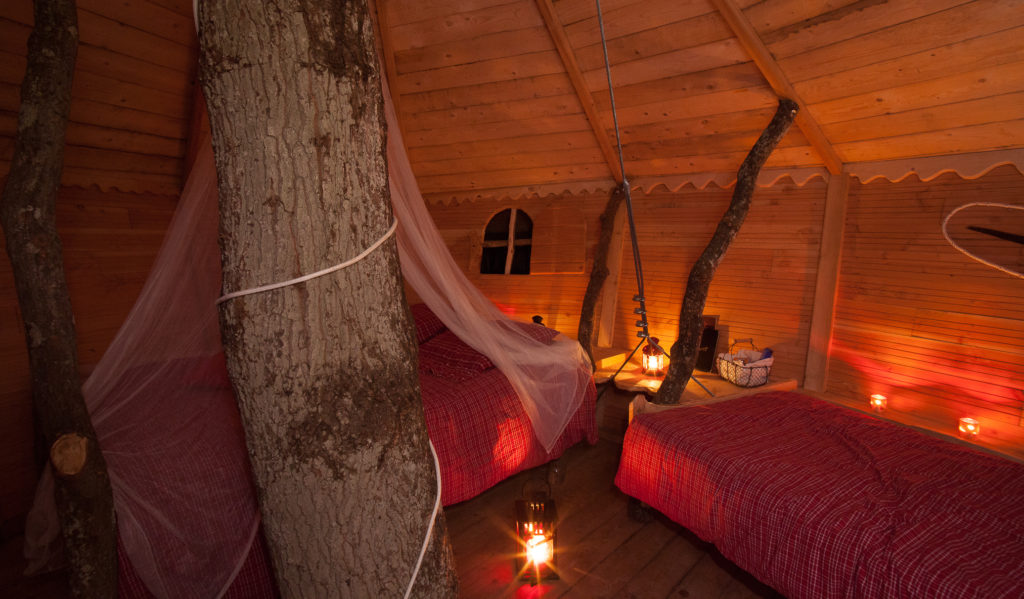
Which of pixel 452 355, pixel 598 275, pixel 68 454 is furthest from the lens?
pixel 598 275

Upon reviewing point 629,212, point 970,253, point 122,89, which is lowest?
point 970,253

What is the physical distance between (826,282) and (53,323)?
152 inches

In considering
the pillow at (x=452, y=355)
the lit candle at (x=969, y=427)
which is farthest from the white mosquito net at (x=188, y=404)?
the lit candle at (x=969, y=427)

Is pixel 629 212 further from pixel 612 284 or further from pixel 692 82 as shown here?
pixel 612 284

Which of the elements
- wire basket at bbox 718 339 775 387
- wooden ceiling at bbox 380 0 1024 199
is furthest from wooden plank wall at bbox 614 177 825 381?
wooden ceiling at bbox 380 0 1024 199

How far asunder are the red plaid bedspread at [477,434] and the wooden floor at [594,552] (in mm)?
202

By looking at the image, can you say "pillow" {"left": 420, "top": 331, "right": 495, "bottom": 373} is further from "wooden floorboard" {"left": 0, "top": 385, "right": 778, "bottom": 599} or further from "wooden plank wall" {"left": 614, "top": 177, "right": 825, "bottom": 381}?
"wooden plank wall" {"left": 614, "top": 177, "right": 825, "bottom": 381}

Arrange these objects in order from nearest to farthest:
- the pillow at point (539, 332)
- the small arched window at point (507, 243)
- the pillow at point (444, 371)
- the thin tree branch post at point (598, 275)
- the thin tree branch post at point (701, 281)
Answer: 1. the pillow at point (444, 371)
2. the thin tree branch post at point (701, 281)
3. the pillow at point (539, 332)
4. the thin tree branch post at point (598, 275)
5. the small arched window at point (507, 243)

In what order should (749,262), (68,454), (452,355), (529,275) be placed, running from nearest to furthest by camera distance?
(68,454) < (452,355) < (749,262) < (529,275)

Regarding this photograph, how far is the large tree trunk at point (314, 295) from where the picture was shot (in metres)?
1.00

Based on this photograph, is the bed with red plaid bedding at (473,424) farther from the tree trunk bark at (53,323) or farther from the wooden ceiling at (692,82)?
the wooden ceiling at (692,82)

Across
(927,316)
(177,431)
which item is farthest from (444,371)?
(927,316)

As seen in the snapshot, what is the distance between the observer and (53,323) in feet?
5.52

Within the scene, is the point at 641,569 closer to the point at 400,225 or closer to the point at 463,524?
the point at 463,524
